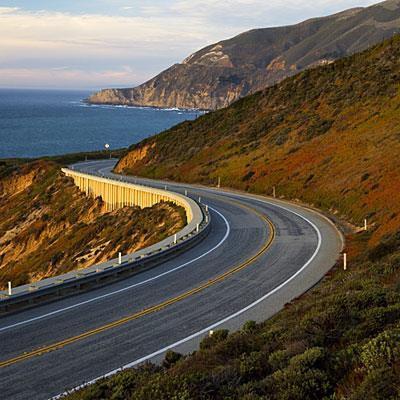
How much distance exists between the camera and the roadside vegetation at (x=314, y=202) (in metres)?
7.78

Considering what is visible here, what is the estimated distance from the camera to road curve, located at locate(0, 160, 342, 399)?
12.0m

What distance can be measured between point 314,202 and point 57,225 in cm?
2455

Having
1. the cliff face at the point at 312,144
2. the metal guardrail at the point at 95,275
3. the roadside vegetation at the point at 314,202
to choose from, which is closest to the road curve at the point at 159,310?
the metal guardrail at the point at 95,275

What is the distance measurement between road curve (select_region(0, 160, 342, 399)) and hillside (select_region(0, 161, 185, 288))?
30.3 ft

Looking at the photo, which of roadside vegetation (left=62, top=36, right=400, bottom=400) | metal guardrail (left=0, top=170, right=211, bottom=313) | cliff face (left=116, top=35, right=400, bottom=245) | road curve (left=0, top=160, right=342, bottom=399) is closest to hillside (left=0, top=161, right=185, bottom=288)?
metal guardrail (left=0, top=170, right=211, bottom=313)

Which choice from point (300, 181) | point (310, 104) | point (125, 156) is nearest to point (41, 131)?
point (125, 156)

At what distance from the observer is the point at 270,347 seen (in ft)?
32.8

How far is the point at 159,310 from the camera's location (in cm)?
1596

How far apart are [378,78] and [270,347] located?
59.3 metres

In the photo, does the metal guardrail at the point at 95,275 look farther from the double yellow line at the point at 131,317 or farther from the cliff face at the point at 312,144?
the cliff face at the point at 312,144

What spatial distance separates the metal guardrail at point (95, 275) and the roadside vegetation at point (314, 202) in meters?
6.73

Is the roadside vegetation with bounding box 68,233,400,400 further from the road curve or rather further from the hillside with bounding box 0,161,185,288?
the hillside with bounding box 0,161,185,288

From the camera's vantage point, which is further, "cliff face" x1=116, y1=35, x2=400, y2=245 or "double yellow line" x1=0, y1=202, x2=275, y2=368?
"cliff face" x1=116, y1=35, x2=400, y2=245

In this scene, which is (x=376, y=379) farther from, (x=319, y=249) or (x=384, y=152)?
(x=384, y=152)
